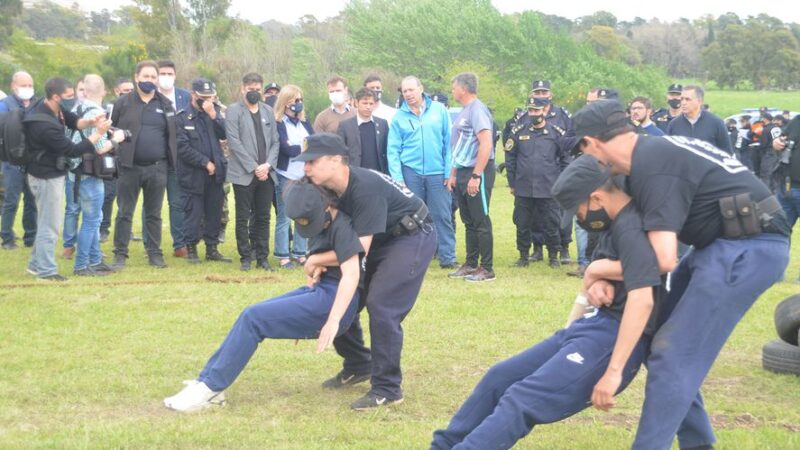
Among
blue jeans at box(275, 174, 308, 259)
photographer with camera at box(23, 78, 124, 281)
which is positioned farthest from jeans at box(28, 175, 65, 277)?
blue jeans at box(275, 174, 308, 259)

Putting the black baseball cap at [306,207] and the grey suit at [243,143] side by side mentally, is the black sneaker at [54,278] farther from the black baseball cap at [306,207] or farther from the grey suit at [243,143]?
the black baseball cap at [306,207]

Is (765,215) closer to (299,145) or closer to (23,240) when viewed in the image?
(299,145)

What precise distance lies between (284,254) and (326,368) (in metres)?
5.17

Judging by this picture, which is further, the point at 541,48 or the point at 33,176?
the point at 541,48

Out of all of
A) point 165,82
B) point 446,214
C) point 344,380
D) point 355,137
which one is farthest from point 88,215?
A: point 344,380

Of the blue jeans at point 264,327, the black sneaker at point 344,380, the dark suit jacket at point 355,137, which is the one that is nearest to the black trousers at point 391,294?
the blue jeans at point 264,327

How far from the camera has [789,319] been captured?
24.8 feet

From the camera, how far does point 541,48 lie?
169 feet

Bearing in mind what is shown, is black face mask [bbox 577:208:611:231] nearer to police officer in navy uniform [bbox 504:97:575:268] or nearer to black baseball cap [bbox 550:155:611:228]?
black baseball cap [bbox 550:155:611:228]

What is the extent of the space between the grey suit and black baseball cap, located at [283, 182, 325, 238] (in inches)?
237

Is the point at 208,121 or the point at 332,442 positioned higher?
the point at 208,121

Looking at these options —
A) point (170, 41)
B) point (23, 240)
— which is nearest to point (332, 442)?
point (23, 240)

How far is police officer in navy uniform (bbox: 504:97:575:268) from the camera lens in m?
12.5

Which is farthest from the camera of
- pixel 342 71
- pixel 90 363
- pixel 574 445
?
pixel 342 71
